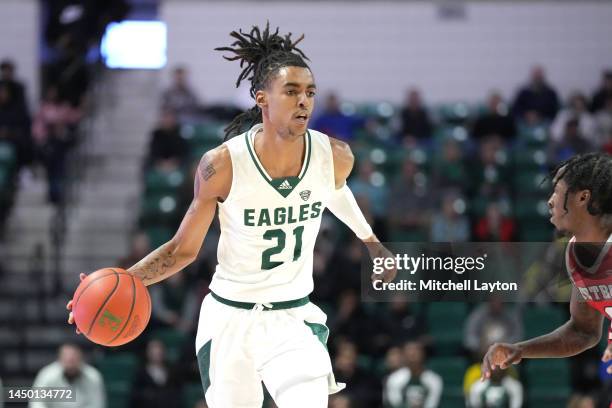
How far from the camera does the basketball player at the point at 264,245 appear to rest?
5.23 meters

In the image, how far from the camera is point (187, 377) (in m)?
10.3

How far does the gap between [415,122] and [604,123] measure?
244 centimetres

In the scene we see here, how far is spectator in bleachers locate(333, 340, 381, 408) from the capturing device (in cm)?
977

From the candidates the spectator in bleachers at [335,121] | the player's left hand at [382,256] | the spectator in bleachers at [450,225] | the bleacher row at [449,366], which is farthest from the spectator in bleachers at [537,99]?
the player's left hand at [382,256]

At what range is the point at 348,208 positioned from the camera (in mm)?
5684

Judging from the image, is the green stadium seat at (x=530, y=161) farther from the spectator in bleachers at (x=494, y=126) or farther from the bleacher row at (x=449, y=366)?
the bleacher row at (x=449, y=366)

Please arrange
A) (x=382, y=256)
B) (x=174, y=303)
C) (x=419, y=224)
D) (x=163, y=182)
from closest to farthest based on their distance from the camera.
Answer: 1. (x=382, y=256)
2. (x=174, y=303)
3. (x=419, y=224)
4. (x=163, y=182)

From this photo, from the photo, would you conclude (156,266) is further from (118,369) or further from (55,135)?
(55,135)

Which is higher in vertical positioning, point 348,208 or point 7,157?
point 7,157

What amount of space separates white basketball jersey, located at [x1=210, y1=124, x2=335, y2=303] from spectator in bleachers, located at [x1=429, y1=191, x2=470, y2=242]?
256 inches

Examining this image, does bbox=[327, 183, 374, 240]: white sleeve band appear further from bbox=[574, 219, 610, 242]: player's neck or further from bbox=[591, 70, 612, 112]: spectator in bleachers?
bbox=[591, 70, 612, 112]: spectator in bleachers

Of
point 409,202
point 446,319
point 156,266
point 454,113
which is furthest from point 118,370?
point 454,113

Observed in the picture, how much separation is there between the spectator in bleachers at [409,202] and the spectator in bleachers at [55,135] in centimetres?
372

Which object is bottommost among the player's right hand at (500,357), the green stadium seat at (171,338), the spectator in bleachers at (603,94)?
the green stadium seat at (171,338)
